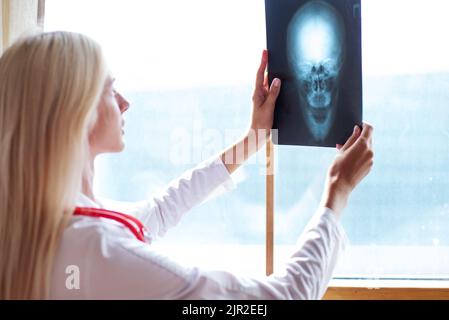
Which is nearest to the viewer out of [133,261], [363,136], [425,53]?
[133,261]

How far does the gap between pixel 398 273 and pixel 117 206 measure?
0.83 m

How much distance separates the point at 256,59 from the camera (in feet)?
5.24

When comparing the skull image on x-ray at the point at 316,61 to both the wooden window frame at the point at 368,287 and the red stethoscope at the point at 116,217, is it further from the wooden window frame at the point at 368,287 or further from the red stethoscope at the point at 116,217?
the red stethoscope at the point at 116,217

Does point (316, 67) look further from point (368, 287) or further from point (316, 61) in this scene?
point (368, 287)

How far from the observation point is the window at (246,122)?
156cm

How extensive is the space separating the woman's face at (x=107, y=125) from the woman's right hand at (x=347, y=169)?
45 centimetres

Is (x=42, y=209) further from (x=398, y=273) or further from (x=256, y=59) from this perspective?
(x=398, y=273)

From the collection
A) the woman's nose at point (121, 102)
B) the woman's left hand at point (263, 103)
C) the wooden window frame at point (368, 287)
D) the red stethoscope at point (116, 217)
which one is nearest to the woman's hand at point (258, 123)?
the woman's left hand at point (263, 103)

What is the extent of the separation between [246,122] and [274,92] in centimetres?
26

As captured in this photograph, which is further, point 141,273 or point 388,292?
point 388,292

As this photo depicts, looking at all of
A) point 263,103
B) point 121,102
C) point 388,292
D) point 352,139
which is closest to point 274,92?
point 263,103

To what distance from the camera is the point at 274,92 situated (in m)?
1.36

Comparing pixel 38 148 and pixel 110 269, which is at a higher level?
pixel 38 148
